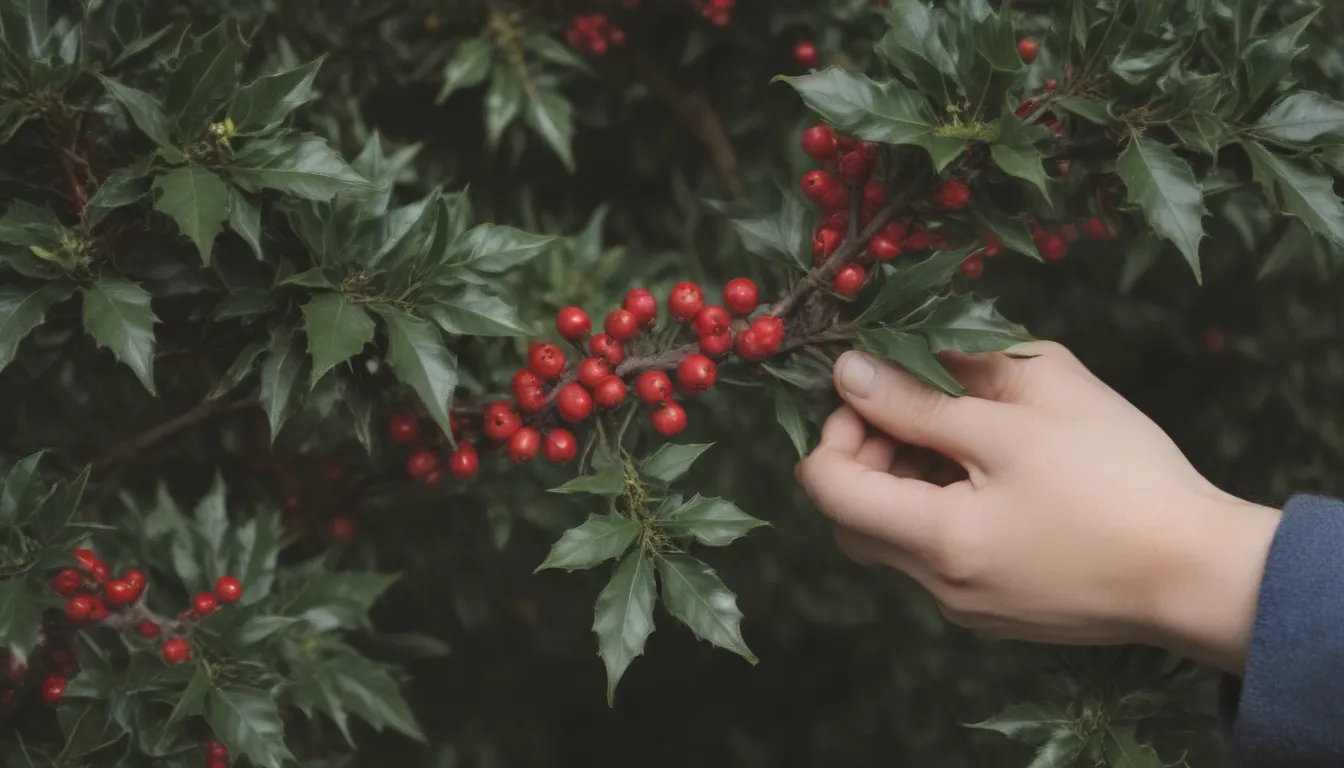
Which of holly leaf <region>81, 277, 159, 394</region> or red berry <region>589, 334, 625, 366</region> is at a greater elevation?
holly leaf <region>81, 277, 159, 394</region>

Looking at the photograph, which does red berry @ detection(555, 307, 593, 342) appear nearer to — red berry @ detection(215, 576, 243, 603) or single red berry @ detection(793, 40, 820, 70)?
red berry @ detection(215, 576, 243, 603)

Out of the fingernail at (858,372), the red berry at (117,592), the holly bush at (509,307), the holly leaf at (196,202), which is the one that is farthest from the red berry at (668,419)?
the red berry at (117,592)

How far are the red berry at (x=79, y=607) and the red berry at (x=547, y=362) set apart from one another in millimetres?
349

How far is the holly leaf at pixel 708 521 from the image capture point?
0.69 m

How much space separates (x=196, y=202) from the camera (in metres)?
0.63

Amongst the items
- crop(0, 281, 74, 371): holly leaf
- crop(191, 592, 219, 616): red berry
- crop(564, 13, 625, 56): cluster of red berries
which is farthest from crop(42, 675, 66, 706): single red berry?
crop(564, 13, 625, 56): cluster of red berries

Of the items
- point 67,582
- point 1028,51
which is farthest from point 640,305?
point 67,582

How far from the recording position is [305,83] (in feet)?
2.31

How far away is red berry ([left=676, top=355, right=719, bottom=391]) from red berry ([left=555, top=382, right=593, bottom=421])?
0.06 metres

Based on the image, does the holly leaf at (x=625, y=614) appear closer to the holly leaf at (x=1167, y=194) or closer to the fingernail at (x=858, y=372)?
the fingernail at (x=858, y=372)

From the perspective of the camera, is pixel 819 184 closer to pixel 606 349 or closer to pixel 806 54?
pixel 606 349

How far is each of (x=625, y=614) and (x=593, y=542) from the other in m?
0.05

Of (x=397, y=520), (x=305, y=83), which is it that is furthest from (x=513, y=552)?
(x=305, y=83)

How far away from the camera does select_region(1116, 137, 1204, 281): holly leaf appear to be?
0.65 m
